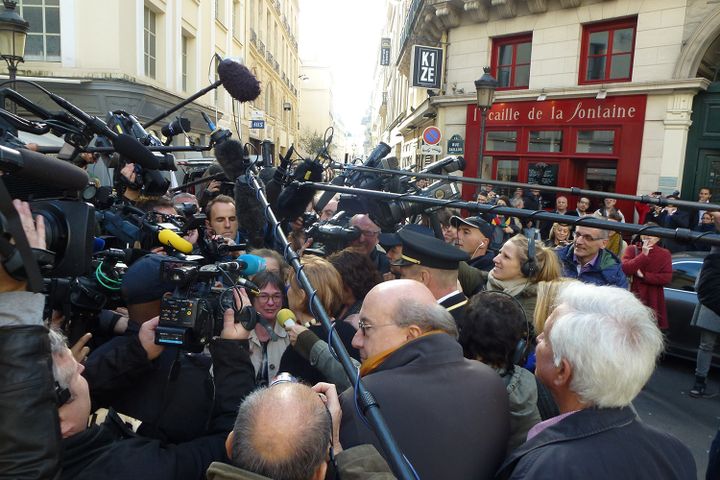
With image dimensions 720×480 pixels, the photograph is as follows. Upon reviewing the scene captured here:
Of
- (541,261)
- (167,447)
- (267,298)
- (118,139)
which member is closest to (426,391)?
(167,447)

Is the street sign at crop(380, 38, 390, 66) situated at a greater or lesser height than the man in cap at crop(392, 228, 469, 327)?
greater

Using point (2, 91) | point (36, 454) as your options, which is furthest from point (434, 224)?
point (36, 454)

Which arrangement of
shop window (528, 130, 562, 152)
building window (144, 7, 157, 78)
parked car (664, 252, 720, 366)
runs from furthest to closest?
building window (144, 7, 157, 78), shop window (528, 130, 562, 152), parked car (664, 252, 720, 366)

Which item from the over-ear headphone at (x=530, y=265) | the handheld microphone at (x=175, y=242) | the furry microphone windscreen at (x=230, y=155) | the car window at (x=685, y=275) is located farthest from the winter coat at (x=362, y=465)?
the car window at (x=685, y=275)

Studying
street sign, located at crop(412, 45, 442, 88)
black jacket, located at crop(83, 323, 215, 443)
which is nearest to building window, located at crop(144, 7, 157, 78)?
street sign, located at crop(412, 45, 442, 88)

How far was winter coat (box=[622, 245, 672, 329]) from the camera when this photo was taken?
5.16 metres

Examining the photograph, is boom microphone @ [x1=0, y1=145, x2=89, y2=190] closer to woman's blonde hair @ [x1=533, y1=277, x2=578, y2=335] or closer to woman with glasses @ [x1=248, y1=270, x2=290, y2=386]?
woman with glasses @ [x1=248, y1=270, x2=290, y2=386]

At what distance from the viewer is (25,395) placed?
112 cm

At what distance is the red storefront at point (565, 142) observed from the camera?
11.3m

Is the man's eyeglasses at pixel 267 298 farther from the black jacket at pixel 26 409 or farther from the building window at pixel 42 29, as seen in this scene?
the building window at pixel 42 29

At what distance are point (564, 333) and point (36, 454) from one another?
4.86 feet

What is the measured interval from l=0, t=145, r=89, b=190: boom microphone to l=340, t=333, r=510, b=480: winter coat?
1.02 m

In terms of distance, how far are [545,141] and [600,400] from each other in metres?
12.4

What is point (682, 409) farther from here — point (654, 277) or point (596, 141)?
point (596, 141)
